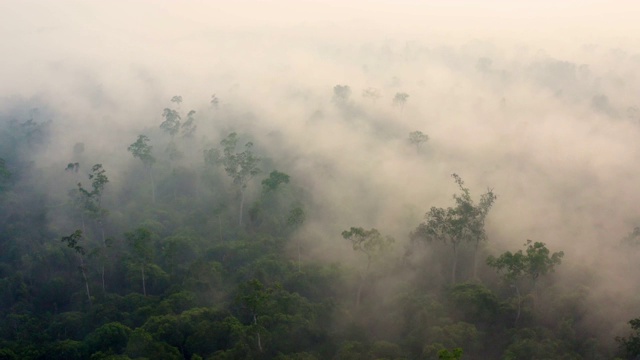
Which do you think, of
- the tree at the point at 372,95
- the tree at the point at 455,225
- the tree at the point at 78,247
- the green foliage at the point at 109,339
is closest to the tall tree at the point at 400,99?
the tree at the point at 372,95

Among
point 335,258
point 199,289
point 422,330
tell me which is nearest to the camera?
point 422,330

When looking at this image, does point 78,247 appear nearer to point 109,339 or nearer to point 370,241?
point 109,339

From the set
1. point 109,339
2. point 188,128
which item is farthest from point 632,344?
point 188,128

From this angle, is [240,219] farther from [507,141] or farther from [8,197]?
[507,141]

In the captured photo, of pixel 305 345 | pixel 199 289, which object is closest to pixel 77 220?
pixel 199 289

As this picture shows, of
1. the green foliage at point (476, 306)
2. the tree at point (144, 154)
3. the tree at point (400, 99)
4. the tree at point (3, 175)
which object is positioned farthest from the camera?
the tree at point (400, 99)

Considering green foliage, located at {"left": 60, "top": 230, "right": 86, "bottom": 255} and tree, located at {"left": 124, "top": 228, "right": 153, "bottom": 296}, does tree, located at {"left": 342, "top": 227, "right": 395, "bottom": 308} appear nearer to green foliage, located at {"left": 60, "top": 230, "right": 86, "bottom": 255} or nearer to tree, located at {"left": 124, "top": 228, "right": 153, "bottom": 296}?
tree, located at {"left": 124, "top": 228, "right": 153, "bottom": 296}

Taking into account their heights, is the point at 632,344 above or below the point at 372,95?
below

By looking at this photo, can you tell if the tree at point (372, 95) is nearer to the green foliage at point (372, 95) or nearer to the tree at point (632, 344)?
the green foliage at point (372, 95)
